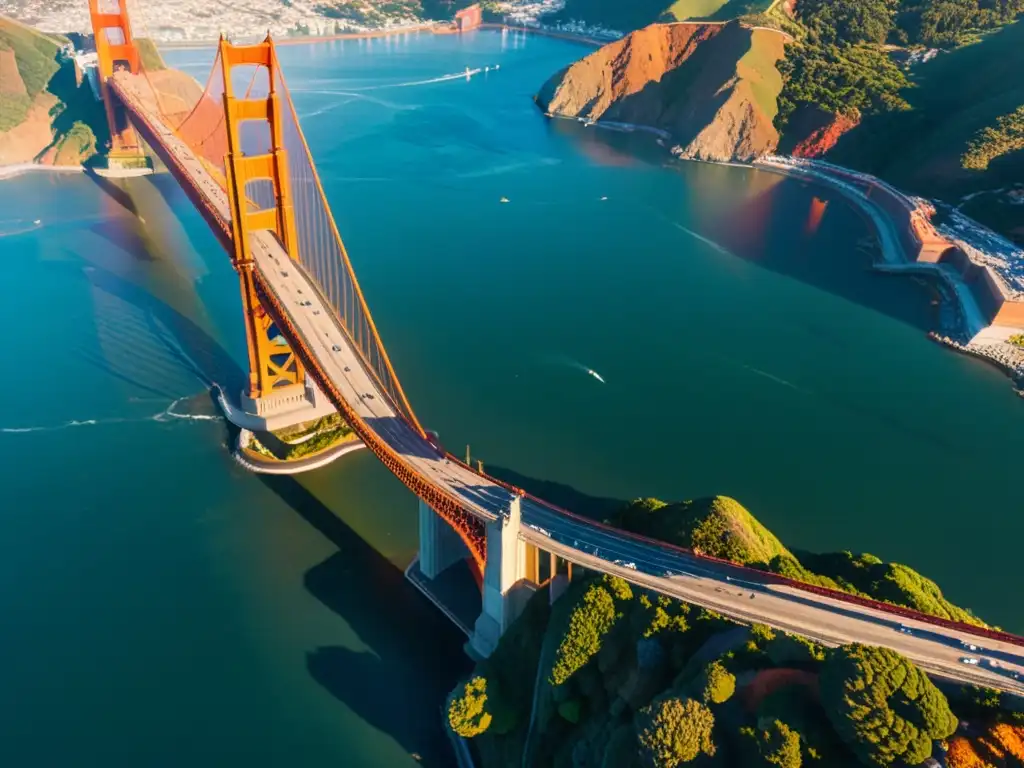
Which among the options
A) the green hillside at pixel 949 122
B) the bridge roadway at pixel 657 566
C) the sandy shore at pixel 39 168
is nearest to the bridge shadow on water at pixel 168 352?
the bridge roadway at pixel 657 566

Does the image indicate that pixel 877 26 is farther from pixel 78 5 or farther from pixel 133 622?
pixel 78 5

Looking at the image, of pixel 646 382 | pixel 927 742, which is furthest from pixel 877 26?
pixel 927 742

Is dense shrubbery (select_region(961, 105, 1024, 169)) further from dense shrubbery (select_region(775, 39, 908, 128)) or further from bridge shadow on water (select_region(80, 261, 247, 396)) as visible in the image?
bridge shadow on water (select_region(80, 261, 247, 396))

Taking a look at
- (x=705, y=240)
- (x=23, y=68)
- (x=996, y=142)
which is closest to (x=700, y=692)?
(x=705, y=240)

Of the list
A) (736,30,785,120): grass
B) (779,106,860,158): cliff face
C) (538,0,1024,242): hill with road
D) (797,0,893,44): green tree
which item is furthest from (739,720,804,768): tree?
(797,0,893,44): green tree

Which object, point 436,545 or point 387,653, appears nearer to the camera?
point 387,653

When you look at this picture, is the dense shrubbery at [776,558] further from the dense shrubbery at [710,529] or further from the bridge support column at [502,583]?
the bridge support column at [502,583]

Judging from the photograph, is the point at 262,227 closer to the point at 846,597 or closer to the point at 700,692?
the point at 700,692
